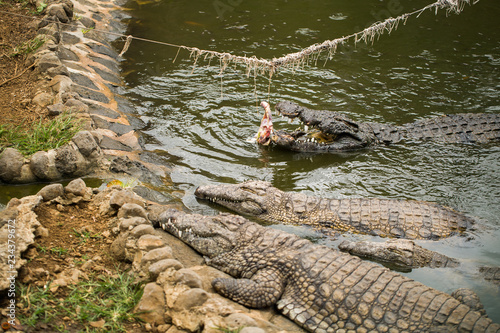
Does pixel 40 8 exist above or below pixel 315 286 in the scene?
above

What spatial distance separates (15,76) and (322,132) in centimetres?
524

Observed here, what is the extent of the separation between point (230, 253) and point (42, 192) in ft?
6.45

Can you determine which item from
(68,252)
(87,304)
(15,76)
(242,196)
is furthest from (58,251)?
(15,76)

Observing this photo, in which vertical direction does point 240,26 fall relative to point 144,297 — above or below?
above

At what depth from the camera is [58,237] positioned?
3.76 meters

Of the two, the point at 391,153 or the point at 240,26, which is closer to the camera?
the point at 391,153

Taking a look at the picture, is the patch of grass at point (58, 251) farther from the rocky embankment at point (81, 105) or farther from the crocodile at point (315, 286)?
the rocky embankment at point (81, 105)

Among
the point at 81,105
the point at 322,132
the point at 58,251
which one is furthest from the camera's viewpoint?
the point at 322,132

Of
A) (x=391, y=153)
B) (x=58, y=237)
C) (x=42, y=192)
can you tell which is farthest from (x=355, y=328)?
(x=391, y=153)

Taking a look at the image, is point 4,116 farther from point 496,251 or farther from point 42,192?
point 496,251

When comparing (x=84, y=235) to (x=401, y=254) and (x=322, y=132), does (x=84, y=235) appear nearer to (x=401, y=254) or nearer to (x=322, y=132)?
(x=401, y=254)

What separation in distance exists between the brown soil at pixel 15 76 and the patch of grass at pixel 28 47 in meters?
0.05

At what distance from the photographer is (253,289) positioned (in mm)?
3797

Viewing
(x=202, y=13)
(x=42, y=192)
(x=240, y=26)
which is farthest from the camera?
(x=202, y=13)
